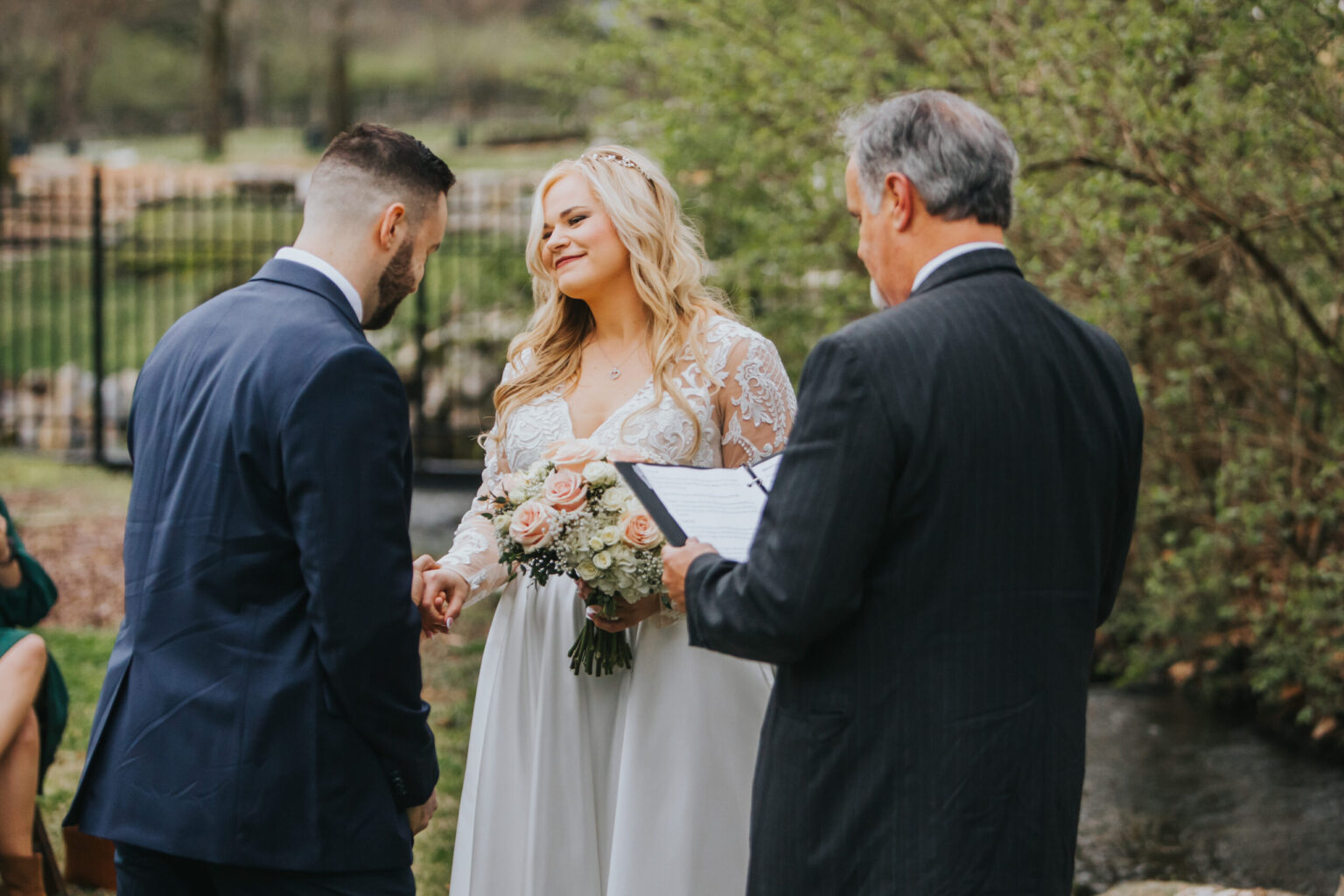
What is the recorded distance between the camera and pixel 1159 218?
217 inches

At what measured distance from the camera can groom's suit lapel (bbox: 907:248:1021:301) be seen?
7.11ft

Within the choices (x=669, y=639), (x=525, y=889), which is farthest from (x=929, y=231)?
(x=525, y=889)

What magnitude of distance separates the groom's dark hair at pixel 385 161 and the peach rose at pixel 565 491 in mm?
743

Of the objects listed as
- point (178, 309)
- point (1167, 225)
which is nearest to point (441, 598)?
point (1167, 225)

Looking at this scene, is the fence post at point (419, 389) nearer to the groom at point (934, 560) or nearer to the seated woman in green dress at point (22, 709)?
the seated woman in green dress at point (22, 709)

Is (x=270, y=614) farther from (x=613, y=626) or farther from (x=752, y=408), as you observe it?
(x=752, y=408)

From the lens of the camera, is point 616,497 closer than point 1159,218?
Yes

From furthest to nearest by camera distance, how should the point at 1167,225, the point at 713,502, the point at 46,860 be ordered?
the point at 1167,225 → the point at 46,860 → the point at 713,502

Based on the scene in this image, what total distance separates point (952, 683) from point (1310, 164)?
4090 mm

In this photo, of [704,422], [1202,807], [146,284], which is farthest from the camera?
[146,284]

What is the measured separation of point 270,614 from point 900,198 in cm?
135

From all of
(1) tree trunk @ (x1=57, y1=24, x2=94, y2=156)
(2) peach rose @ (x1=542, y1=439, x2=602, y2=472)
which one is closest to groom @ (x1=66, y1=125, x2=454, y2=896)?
(2) peach rose @ (x1=542, y1=439, x2=602, y2=472)

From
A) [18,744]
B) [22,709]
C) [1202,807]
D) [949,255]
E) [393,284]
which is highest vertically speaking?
[949,255]

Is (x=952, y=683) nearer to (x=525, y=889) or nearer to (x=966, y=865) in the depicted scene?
(x=966, y=865)
